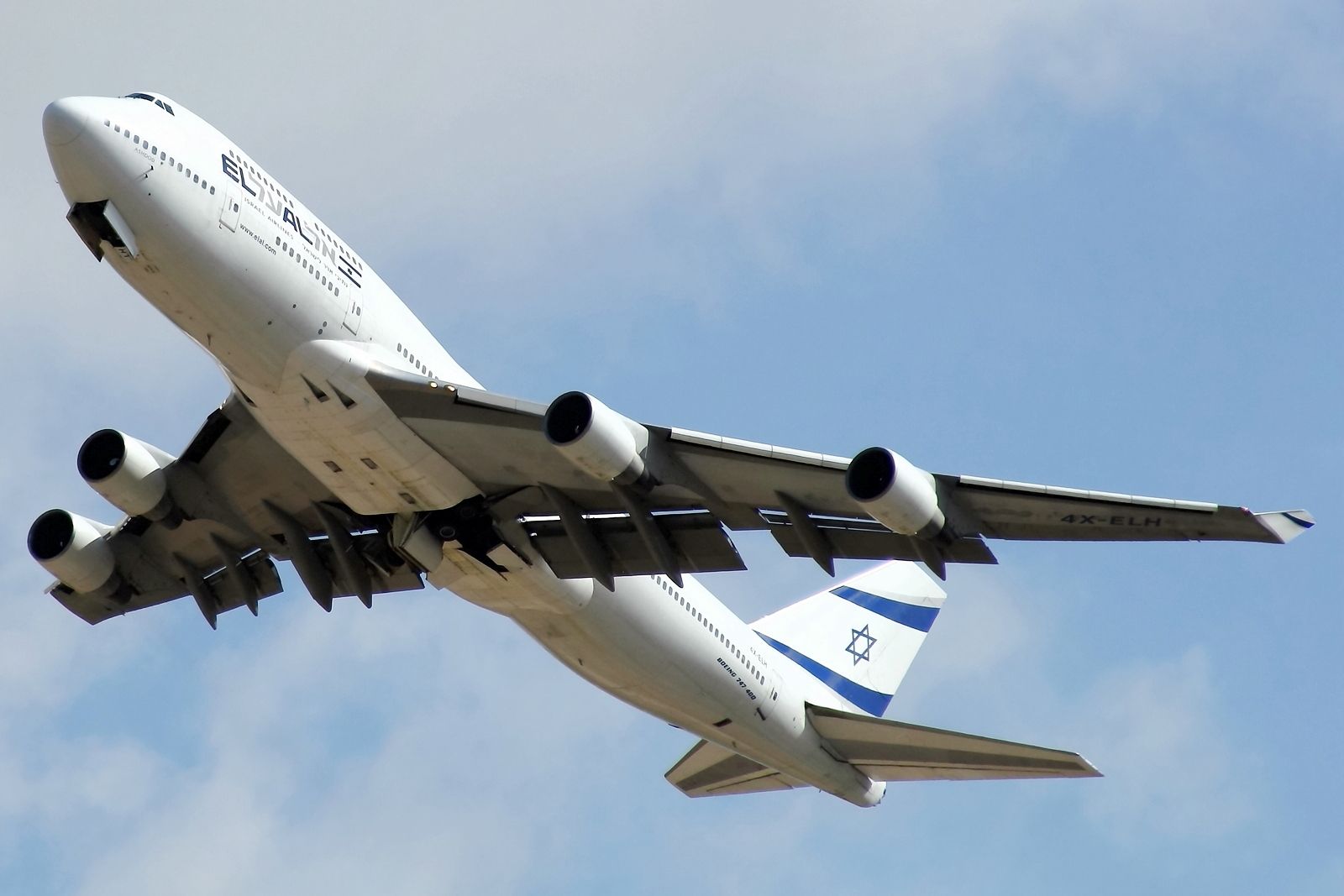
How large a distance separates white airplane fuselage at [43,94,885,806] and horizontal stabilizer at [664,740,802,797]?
4406 mm

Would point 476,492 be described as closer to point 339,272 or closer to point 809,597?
point 339,272

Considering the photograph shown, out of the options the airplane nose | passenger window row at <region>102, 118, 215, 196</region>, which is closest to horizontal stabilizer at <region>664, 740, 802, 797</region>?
passenger window row at <region>102, 118, 215, 196</region>

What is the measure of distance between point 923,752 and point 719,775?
15.8 ft

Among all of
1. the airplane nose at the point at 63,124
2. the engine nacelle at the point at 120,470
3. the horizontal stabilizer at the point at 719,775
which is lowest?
the engine nacelle at the point at 120,470

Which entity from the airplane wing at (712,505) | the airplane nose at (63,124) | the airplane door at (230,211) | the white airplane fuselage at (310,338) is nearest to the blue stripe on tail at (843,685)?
the white airplane fuselage at (310,338)

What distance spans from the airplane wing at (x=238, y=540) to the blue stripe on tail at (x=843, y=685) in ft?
26.7

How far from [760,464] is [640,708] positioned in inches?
320

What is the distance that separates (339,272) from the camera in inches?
1029

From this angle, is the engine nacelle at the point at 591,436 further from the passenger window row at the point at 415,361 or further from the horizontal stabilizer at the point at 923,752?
the horizontal stabilizer at the point at 923,752

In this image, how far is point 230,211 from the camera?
81.0ft

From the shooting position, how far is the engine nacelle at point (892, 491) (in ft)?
79.6

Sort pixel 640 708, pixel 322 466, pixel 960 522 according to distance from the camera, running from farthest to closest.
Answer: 1. pixel 640 708
2. pixel 322 466
3. pixel 960 522

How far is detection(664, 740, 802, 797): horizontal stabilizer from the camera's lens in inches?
1414

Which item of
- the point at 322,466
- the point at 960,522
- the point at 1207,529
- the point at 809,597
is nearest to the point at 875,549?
the point at 960,522
